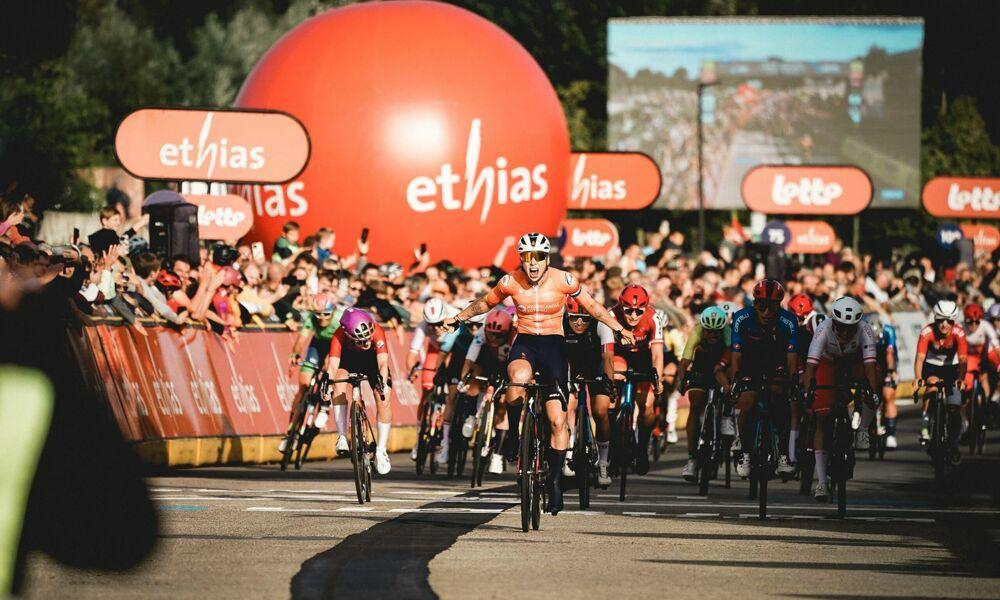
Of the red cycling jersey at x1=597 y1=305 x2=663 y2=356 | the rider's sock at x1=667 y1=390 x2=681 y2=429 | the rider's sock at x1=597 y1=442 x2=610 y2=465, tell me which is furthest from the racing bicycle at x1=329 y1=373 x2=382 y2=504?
the rider's sock at x1=667 y1=390 x2=681 y2=429

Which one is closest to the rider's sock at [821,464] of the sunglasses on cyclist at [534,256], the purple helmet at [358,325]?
the sunglasses on cyclist at [534,256]

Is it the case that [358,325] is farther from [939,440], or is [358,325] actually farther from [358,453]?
[939,440]

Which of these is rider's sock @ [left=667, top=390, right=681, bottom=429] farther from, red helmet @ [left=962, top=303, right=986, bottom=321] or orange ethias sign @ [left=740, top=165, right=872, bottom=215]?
orange ethias sign @ [left=740, top=165, right=872, bottom=215]

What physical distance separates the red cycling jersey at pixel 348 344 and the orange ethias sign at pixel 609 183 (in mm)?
18310

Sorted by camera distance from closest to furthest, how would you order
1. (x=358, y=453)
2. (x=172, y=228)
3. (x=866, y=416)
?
(x=358, y=453)
(x=866, y=416)
(x=172, y=228)

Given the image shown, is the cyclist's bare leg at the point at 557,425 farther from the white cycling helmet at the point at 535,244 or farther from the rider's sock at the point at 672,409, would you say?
the rider's sock at the point at 672,409

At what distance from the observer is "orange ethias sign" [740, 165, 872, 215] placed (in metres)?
39.2

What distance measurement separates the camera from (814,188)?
3925cm

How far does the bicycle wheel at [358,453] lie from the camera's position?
14883mm

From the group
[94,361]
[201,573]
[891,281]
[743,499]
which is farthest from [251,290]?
[891,281]

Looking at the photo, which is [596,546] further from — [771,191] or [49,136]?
[49,136]

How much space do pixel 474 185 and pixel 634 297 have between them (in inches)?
542

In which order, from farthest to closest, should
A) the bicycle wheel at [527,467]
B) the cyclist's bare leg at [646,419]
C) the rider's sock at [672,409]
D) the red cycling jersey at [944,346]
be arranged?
the rider's sock at [672,409]
the red cycling jersey at [944,346]
the cyclist's bare leg at [646,419]
the bicycle wheel at [527,467]

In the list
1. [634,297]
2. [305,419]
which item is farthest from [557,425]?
[305,419]
